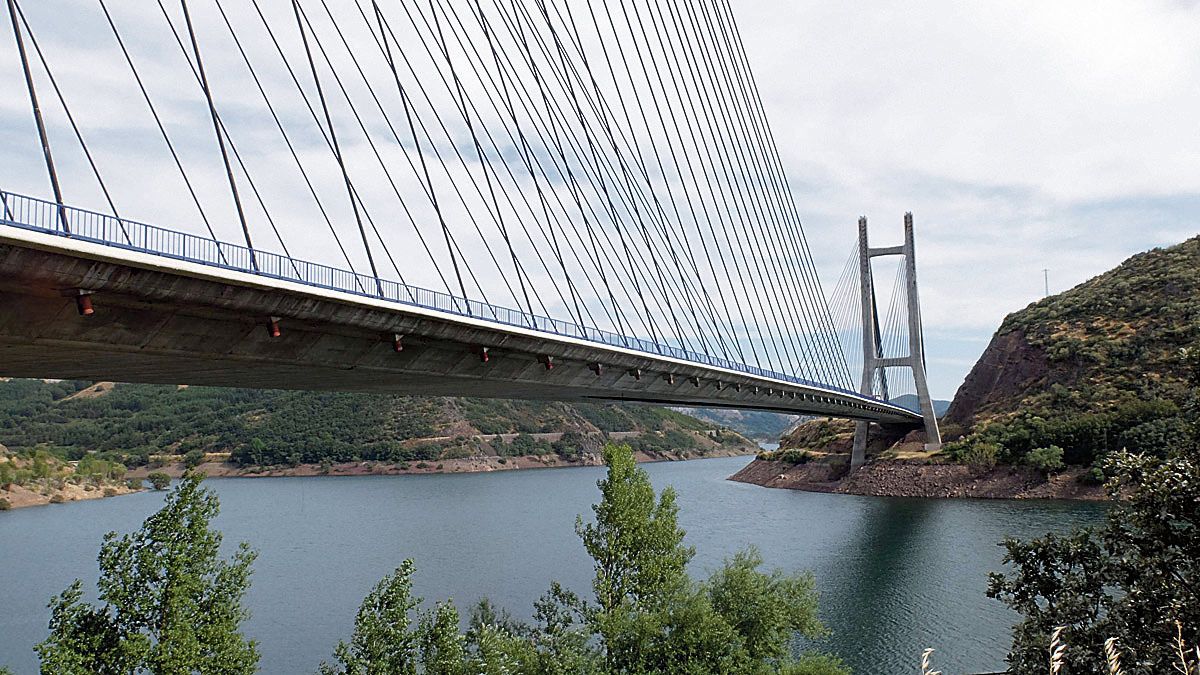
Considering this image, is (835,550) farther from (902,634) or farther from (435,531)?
(435,531)

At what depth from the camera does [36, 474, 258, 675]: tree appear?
12938mm

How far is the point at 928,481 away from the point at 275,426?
73137 millimetres

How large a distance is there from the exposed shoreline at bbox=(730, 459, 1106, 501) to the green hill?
4.60ft

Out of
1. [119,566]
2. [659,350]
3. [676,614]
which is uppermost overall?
[659,350]

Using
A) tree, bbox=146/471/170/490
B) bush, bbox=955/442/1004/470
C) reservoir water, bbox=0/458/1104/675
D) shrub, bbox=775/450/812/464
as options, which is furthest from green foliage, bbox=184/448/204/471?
bush, bbox=955/442/1004/470

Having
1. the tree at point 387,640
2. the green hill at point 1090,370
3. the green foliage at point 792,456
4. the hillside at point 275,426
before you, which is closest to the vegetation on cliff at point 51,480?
the hillside at point 275,426

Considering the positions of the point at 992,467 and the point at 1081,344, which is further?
the point at 1081,344

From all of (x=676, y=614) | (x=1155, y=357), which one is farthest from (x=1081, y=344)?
(x=676, y=614)

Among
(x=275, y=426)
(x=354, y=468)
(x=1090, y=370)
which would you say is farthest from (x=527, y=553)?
(x=275, y=426)

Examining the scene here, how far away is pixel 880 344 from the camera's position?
67375 mm

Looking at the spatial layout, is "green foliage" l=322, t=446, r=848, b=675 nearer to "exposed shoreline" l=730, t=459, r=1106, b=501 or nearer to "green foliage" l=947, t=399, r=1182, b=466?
"exposed shoreline" l=730, t=459, r=1106, b=501

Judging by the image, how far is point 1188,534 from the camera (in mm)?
8203

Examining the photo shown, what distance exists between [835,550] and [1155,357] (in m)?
32.6

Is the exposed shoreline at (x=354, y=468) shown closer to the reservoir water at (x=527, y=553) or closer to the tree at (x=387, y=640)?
the reservoir water at (x=527, y=553)
